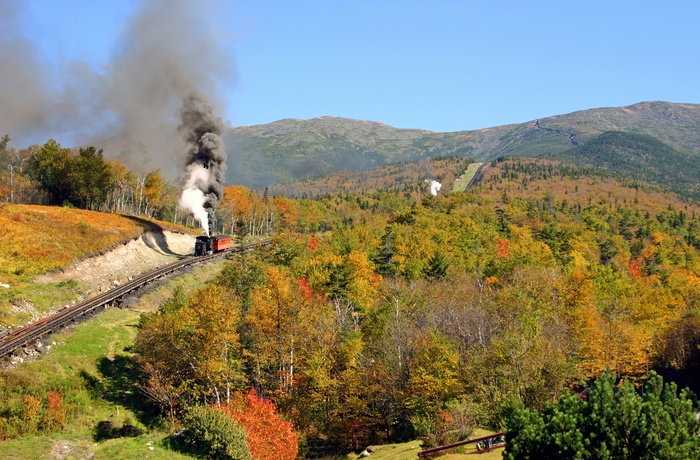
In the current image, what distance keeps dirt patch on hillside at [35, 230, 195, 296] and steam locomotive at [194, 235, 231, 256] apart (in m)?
4.42

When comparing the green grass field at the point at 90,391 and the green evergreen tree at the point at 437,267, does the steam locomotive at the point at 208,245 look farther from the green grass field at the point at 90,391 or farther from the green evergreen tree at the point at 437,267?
the green evergreen tree at the point at 437,267

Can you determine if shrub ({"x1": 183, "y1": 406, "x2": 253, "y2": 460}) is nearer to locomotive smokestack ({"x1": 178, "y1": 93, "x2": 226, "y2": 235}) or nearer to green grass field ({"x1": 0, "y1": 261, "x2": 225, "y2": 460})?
green grass field ({"x1": 0, "y1": 261, "x2": 225, "y2": 460})

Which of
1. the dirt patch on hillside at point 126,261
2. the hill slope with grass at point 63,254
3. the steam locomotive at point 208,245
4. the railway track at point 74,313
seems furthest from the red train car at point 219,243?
the railway track at point 74,313

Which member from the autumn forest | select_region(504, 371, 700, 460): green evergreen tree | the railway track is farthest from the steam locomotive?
select_region(504, 371, 700, 460): green evergreen tree

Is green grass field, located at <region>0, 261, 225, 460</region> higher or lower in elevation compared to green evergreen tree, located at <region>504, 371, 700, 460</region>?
lower

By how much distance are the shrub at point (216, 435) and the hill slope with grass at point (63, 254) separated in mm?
22968

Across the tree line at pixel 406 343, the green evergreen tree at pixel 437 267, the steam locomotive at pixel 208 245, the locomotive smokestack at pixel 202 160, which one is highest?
the locomotive smokestack at pixel 202 160

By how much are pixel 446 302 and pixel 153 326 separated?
1041 inches

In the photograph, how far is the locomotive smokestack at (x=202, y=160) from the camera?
277 feet

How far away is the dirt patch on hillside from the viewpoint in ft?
216

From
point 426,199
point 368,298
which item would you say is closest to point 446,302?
point 368,298

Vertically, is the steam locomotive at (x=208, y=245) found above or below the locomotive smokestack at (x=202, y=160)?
below

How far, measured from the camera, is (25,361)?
41719 mm

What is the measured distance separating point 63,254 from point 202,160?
958 inches
